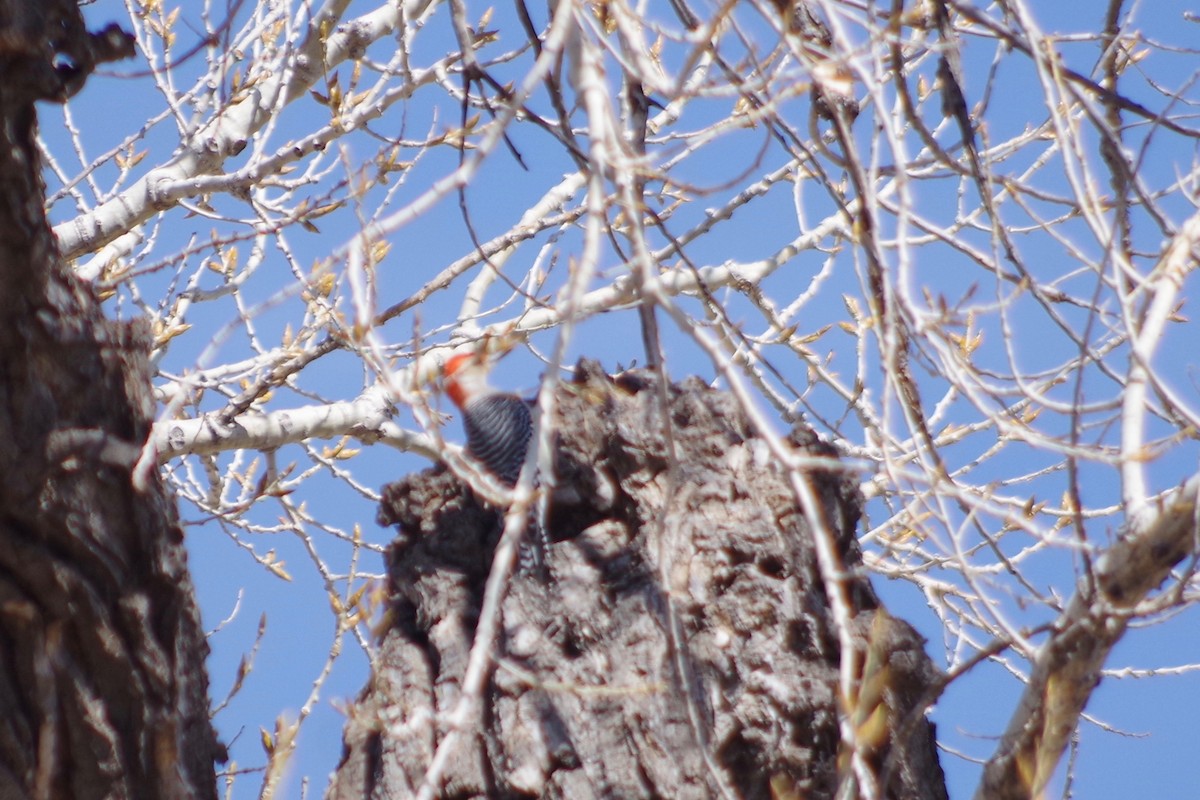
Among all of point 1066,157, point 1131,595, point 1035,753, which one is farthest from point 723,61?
point 1035,753

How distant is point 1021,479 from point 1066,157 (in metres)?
3.15

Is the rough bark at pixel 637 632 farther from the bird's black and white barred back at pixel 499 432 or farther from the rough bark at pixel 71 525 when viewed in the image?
the bird's black and white barred back at pixel 499 432

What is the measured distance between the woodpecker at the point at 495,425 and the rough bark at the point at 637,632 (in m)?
1.02

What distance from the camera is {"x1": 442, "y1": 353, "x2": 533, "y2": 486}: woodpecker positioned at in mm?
4172

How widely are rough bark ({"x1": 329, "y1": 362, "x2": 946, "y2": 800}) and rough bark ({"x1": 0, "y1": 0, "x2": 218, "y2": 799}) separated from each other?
1.34 feet

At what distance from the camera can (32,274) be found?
71.7 inches

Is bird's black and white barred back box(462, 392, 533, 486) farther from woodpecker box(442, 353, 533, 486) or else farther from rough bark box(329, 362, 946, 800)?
rough bark box(329, 362, 946, 800)

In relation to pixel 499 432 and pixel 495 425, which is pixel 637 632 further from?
pixel 495 425

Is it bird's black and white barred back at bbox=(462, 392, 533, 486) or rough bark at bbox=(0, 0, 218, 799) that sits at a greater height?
bird's black and white barred back at bbox=(462, 392, 533, 486)

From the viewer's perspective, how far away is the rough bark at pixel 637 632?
7.76 feet

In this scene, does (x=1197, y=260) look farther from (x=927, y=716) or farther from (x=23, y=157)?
(x=23, y=157)

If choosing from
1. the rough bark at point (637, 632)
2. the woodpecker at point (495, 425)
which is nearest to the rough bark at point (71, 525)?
the rough bark at point (637, 632)

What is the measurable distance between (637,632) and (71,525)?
1126mm

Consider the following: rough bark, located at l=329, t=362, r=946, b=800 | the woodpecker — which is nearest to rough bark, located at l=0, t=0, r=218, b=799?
rough bark, located at l=329, t=362, r=946, b=800
